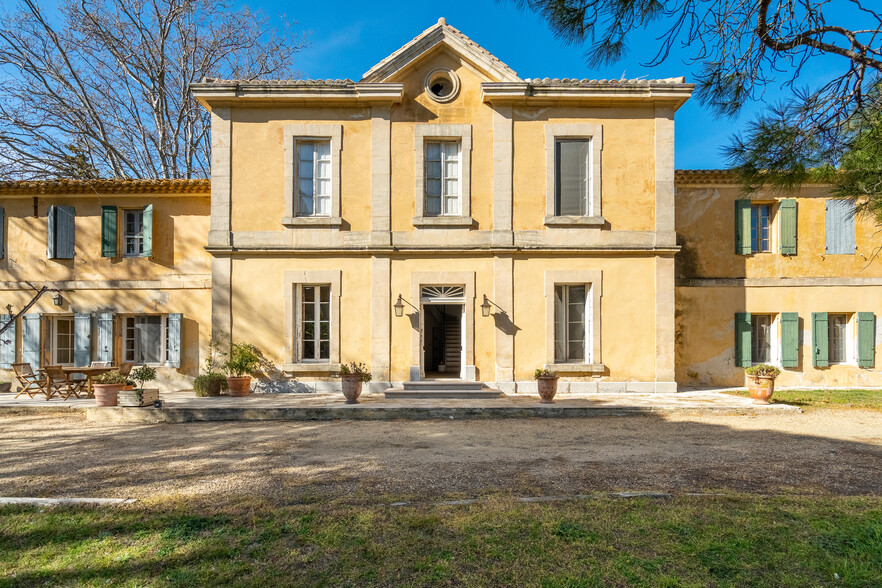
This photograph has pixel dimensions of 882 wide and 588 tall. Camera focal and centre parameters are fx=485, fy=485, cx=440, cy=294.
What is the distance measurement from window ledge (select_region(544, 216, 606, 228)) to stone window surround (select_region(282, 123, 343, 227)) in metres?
5.01

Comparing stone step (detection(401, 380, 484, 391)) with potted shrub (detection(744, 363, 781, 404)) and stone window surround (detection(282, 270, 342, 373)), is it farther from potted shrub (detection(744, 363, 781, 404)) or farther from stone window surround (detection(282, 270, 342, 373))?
potted shrub (detection(744, 363, 781, 404))

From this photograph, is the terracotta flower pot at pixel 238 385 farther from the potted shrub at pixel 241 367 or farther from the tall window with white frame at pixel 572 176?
the tall window with white frame at pixel 572 176

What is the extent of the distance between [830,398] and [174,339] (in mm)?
15412

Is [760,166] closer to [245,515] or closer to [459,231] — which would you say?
[245,515]

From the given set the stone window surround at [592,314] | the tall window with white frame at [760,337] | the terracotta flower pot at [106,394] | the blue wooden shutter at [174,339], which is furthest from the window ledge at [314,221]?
the tall window with white frame at [760,337]

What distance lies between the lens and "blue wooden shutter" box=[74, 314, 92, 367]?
12242 mm

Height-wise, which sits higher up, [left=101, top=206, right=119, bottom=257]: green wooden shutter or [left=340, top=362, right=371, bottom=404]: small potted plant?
[left=101, top=206, right=119, bottom=257]: green wooden shutter

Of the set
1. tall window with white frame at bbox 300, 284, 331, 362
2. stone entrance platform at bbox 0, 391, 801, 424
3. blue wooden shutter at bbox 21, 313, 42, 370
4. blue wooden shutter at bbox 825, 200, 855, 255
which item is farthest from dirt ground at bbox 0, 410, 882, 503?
blue wooden shutter at bbox 825, 200, 855, 255

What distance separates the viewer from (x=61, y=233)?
41.3 feet

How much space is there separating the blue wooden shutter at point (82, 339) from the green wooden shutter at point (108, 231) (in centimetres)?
171

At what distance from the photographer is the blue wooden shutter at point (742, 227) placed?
12758 mm

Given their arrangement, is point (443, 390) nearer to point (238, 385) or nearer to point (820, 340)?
point (238, 385)

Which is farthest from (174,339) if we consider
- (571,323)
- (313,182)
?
(571,323)

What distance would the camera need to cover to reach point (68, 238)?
1262 cm
